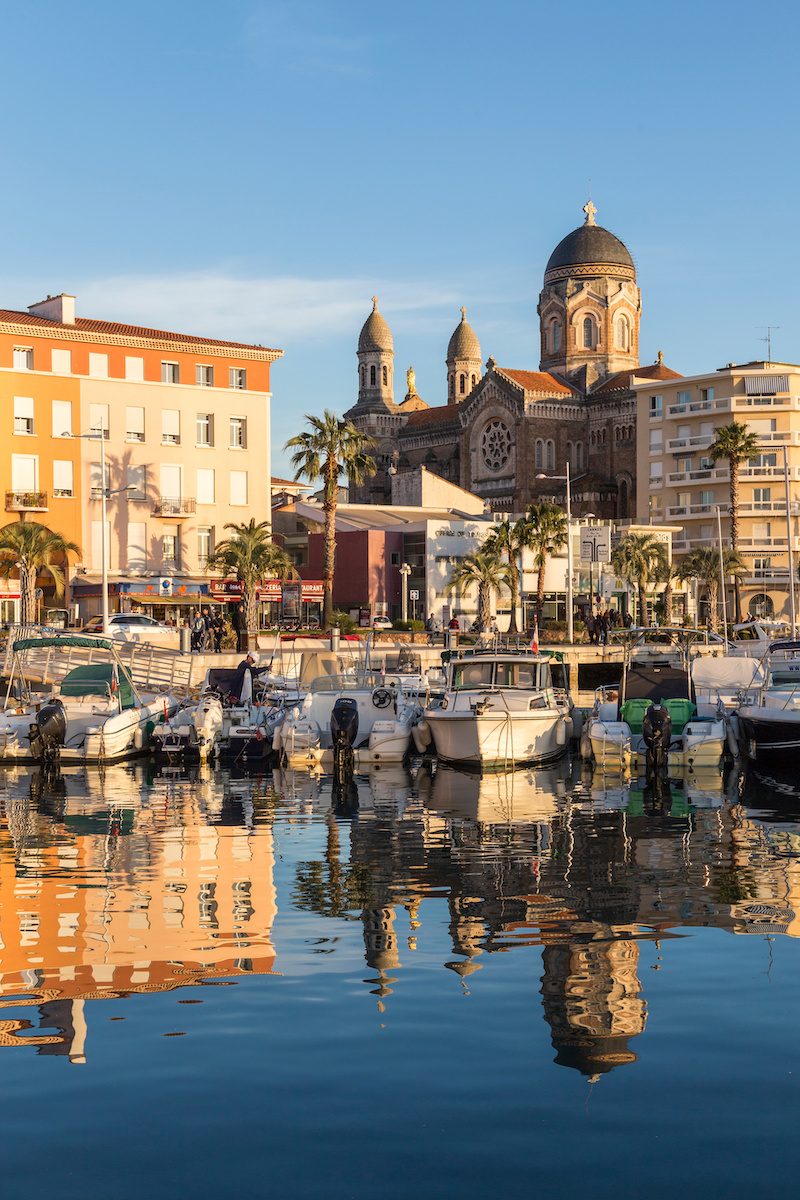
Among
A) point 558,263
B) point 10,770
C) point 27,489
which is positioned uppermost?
Result: point 558,263

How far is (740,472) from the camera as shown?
8981cm

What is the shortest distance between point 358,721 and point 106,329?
41844 millimetres

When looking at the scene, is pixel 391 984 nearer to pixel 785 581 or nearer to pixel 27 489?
pixel 27 489

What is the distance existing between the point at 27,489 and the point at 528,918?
5224cm

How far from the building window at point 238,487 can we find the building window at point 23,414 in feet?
35.9

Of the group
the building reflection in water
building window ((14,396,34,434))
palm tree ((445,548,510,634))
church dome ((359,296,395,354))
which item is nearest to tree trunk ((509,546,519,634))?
palm tree ((445,548,510,634))

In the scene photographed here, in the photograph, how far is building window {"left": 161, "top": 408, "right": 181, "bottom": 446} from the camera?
64.6 meters

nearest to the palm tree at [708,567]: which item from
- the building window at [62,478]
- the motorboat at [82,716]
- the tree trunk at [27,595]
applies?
the building window at [62,478]

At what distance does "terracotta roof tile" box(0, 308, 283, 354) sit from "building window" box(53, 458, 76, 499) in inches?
249

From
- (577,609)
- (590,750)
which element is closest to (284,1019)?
(590,750)

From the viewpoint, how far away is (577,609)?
8100 centimetres

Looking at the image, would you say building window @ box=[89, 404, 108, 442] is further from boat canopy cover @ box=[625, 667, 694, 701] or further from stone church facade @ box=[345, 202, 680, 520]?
stone church facade @ box=[345, 202, 680, 520]

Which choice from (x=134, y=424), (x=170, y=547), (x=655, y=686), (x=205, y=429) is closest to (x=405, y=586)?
(x=170, y=547)

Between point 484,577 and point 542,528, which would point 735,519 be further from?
point 484,577
